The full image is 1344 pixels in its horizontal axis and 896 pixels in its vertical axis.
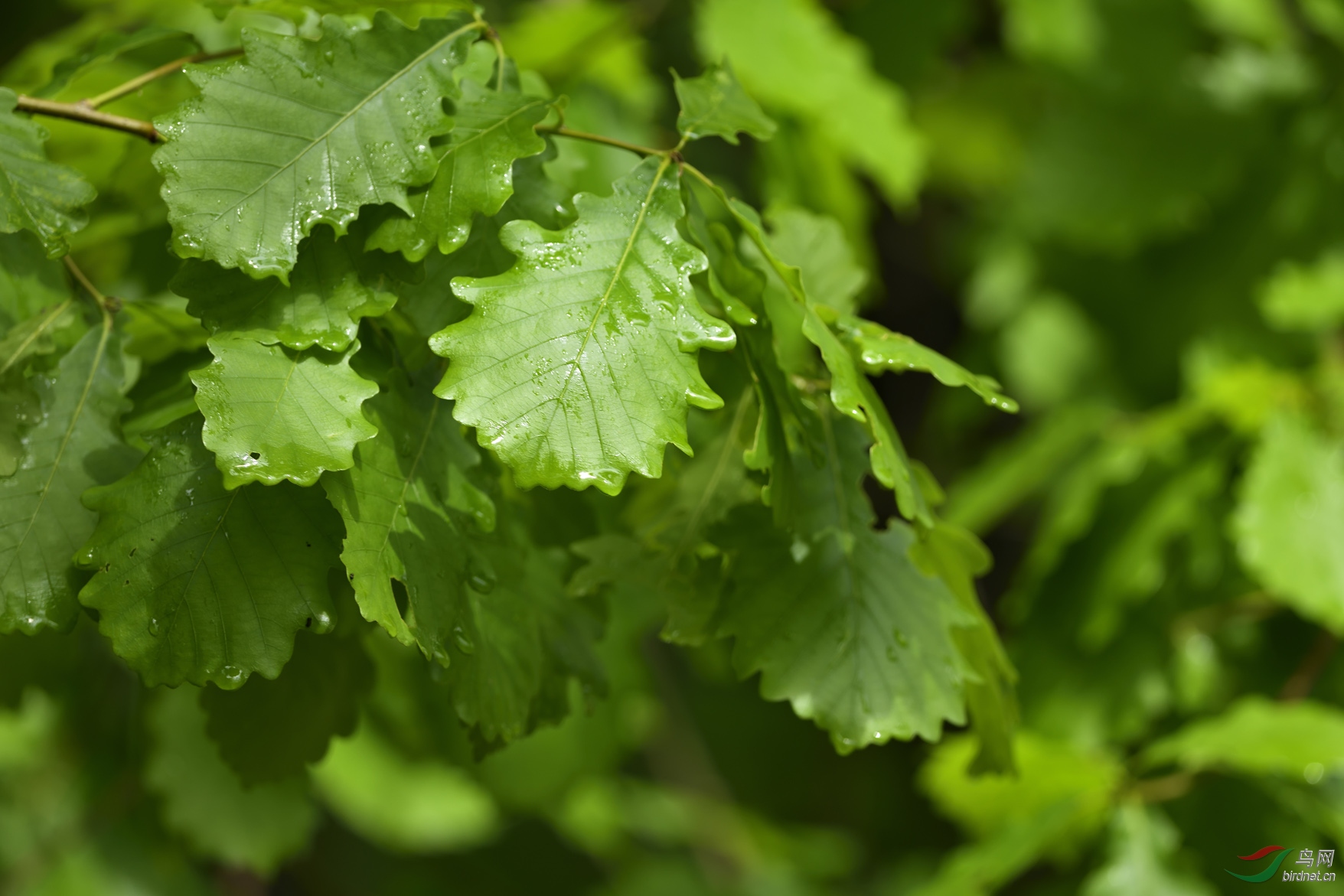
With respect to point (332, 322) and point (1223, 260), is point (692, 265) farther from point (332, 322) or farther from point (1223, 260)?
point (1223, 260)

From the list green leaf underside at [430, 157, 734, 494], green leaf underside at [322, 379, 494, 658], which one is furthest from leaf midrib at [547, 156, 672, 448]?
green leaf underside at [322, 379, 494, 658]

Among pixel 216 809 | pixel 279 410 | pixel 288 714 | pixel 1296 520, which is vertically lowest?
pixel 216 809

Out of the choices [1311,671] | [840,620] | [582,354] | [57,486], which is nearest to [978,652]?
[840,620]

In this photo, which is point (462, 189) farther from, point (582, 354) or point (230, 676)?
point (230, 676)

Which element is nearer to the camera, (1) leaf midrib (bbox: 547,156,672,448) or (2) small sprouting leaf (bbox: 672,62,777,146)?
(1) leaf midrib (bbox: 547,156,672,448)

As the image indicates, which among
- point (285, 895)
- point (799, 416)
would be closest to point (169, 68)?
point (799, 416)

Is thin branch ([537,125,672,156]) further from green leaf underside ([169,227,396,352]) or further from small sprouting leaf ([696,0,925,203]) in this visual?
small sprouting leaf ([696,0,925,203])
